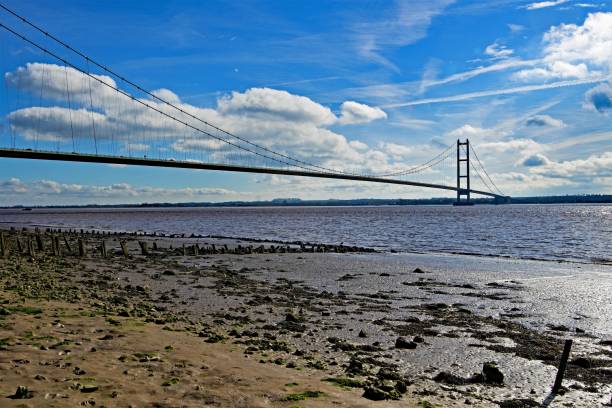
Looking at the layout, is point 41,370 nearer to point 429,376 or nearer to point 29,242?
point 429,376

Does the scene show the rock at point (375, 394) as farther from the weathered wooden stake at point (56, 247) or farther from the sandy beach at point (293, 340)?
the weathered wooden stake at point (56, 247)

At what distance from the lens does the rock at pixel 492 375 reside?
8336 millimetres

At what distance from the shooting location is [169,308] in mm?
13734

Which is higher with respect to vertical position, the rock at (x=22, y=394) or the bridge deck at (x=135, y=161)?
the bridge deck at (x=135, y=161)

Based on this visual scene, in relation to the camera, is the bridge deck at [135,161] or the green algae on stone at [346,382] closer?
the green algae on stone at [346,382]

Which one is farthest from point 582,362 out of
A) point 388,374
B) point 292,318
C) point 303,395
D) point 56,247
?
point 56,247

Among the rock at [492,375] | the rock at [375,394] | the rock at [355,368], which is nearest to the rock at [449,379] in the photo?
the rock at [492,375]

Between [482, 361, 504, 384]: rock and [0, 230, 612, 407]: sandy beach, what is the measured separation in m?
0.02

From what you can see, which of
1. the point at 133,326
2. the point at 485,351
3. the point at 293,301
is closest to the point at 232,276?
the point at 293,301

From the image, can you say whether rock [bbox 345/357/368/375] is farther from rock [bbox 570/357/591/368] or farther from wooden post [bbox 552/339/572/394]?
rock [bbox 570/357/591/368]

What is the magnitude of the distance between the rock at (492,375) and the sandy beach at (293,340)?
0.02 m

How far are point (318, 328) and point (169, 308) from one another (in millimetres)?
4235

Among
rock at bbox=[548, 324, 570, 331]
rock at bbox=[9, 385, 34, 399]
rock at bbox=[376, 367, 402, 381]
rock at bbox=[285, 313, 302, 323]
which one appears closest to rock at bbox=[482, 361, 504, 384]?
rock at bbox=[376, 367, 402, 381]

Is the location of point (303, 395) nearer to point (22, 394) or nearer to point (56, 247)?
point (22, 394)
